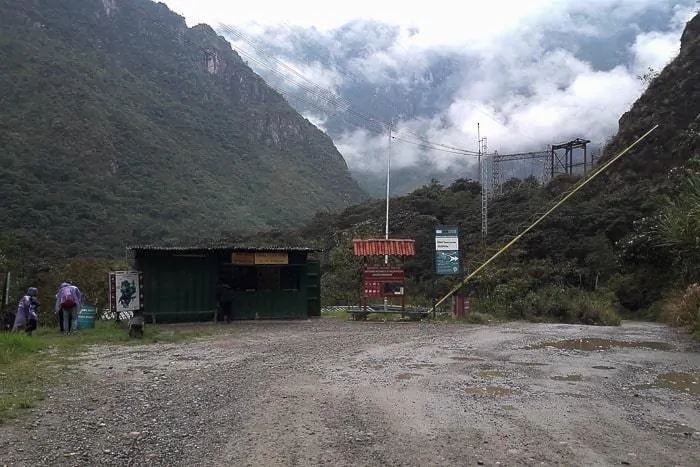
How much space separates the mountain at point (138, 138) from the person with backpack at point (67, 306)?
2851cm

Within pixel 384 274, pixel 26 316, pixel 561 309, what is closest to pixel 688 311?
pixel 561 309

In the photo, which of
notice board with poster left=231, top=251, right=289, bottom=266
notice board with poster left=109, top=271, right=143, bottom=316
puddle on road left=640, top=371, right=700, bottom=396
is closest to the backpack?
notice board with poster left=109, top=271, right=143, bottom=316

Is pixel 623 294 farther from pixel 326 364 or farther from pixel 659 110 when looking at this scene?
pixel 326 364

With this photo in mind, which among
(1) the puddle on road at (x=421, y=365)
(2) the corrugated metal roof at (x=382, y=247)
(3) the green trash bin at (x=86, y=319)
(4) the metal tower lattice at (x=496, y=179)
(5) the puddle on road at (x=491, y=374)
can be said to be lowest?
(1) the puddle on road at (x=421, y=365)

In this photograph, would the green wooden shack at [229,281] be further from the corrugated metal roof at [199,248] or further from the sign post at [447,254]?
the sign post at [447,254]

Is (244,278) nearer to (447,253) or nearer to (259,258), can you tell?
(259,258)

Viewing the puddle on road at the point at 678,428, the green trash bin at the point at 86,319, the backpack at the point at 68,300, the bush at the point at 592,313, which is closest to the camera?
the puddle on road at the point at 678,428

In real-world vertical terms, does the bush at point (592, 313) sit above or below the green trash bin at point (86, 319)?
below

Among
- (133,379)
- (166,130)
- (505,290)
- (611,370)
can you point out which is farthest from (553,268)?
(166,130)

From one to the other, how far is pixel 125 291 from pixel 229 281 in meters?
3.52

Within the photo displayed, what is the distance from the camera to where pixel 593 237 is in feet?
120

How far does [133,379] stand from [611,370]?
23.7 ft

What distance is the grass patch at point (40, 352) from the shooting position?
7598 millimetres

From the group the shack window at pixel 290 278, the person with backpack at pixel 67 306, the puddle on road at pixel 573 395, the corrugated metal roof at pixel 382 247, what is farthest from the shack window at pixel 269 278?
the puddle on road at pixel 573 395
